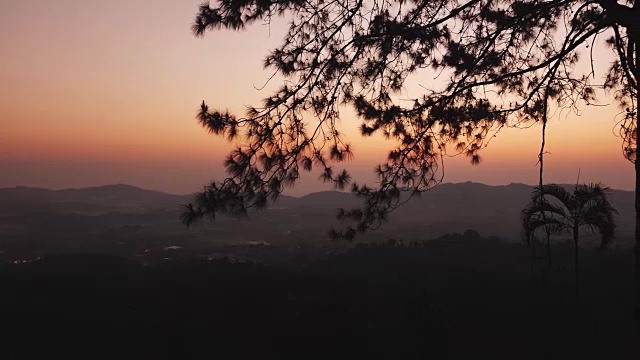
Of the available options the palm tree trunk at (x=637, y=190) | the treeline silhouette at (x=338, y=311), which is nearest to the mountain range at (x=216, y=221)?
the treeline silhouette at (x=338, y=311)

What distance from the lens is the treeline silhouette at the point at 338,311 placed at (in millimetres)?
11461

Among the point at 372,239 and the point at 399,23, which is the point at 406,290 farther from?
the point at 372,239

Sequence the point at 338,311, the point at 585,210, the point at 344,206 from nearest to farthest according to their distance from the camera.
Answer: the point at 585,210 < the point at 338,311 < the point at 344,206

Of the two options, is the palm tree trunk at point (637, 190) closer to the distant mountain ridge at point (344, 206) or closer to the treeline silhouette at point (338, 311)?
the treeline silhouette at point (338, 311)

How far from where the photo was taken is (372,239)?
185ft

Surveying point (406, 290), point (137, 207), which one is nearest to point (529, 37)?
point (406, 290)

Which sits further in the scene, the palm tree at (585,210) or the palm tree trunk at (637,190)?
the palm tree at (585,210)

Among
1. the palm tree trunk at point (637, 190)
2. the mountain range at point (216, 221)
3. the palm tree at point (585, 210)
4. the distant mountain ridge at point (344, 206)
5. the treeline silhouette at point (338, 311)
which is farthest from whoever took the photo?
the distant mountain ridge at point (344, 206)

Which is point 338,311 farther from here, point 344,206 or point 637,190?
point 344,206

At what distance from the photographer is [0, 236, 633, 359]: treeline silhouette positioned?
11.5 m

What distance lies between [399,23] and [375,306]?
1186 centimetres

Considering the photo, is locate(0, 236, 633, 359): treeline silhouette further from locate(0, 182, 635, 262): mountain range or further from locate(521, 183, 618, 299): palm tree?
locate(0, 182, 635, 262): mountain range

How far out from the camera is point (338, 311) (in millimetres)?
14672

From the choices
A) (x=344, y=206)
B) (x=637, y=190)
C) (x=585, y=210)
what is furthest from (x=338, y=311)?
(x=344, y=206)
